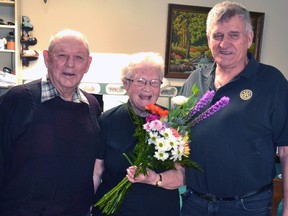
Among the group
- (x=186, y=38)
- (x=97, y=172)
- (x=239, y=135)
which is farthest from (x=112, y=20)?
(x=239, y=135)

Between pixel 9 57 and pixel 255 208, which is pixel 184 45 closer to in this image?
pixel 9 57

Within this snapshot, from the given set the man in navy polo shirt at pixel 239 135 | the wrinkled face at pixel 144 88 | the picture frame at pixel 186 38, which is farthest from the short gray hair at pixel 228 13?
the picture frame at pixel 186 38

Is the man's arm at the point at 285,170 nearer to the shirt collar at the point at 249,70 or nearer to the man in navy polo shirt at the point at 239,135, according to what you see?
the man in navy polo shirt at the point at 239,135

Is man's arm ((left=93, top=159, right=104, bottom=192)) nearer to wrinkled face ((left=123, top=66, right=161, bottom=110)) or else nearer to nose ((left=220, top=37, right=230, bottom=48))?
wrinkled face ((left=123, top=66, right=161, bottom=110))

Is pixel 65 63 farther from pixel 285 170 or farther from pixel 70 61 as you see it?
pixel 285 170

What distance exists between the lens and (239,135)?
1.43 m

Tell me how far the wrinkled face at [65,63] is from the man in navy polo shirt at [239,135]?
0.64 meters

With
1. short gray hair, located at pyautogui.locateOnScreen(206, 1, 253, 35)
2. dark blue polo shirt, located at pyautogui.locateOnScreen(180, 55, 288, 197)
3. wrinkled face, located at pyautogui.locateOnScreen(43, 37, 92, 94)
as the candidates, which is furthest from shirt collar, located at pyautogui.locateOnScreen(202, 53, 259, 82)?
A: wrinkled face, located at pyautogui.locateOnScreen(43, 37, 92, 94)

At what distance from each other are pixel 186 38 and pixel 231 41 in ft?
8.88

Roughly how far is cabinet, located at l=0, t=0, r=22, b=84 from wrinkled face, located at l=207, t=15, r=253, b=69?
8.64 feet

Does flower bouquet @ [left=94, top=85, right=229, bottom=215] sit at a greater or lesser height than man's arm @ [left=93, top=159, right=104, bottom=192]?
greater

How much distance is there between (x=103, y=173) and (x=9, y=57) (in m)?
2.75

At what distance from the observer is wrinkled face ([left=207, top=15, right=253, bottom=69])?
1492mm

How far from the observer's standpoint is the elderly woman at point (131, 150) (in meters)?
1.47
